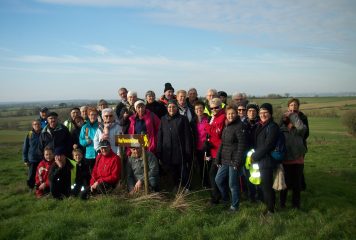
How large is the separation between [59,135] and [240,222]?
533 cm

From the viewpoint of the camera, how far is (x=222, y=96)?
9352 millimetres

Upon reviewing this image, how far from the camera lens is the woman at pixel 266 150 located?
21.1 ft

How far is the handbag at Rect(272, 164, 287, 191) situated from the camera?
6.59 meters

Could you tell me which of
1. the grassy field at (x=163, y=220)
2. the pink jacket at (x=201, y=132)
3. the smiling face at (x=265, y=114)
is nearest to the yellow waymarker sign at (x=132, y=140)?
the grassy field at (x=163, y=220)

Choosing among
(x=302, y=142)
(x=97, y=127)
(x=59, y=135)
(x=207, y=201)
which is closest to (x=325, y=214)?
(x=302, y=142)

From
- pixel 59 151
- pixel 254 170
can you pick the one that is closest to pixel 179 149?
pixel 254 170

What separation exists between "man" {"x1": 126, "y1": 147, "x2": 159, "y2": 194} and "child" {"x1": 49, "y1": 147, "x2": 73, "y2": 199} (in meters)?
1.55

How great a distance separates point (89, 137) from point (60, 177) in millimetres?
1217

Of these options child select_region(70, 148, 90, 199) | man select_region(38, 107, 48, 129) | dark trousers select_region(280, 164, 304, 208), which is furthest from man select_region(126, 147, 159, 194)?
man select_region(38, 107, 48, 129)

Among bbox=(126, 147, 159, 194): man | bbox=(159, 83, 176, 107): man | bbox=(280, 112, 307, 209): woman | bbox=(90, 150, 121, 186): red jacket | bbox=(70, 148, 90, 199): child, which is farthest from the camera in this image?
bbox=(159, 83, 176, 107): man

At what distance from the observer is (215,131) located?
7152 millimetres

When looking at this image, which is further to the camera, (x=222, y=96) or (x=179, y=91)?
(x=222, y=96)

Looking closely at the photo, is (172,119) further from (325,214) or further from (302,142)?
(325,214)

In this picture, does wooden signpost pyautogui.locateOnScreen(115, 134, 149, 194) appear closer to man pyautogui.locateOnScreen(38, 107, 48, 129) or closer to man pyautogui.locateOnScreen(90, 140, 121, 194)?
man pyautogui.locateOnScreen(90, 140, 121, 194)
